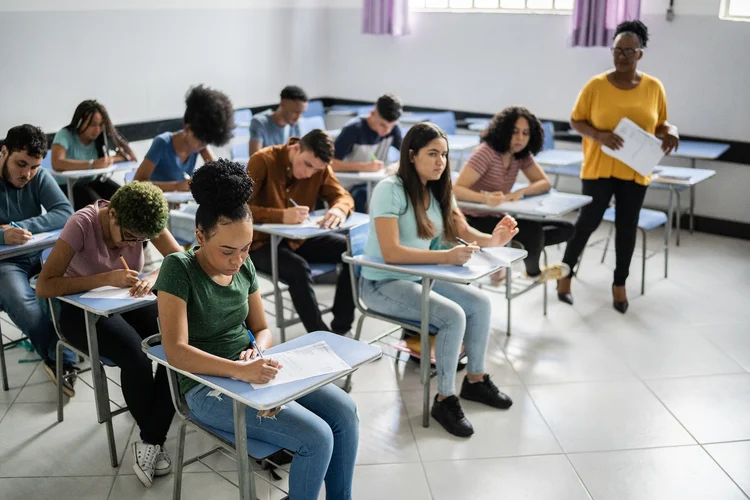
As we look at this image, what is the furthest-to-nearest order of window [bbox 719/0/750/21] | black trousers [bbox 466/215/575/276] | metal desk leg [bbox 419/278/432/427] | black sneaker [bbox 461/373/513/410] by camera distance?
window [bbox 719/0/750/21] < black trousers [bbox 466/215/575/276] < black sneaker [bbox 461/373/513/410] < metal desk leg [bbox 419/278/432/427]

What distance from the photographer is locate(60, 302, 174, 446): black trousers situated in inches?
102

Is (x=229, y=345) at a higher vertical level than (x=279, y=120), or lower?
lower

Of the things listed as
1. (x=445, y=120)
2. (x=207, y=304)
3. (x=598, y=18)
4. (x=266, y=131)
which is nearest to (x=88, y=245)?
(x=207, y=304)

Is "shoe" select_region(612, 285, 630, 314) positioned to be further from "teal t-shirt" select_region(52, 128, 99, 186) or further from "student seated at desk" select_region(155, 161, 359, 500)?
"teal t-shirt" select_region(52, 128, 99, 186)

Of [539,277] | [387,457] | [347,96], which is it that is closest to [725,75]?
[539,277]

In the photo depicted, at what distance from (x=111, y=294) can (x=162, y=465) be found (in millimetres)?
632

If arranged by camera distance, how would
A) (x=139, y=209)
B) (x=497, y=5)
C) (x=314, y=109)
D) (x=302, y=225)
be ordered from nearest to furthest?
(x=139, y=209)
(x=302, y=225)
(x=497, y=5)
(x=314, y=109)

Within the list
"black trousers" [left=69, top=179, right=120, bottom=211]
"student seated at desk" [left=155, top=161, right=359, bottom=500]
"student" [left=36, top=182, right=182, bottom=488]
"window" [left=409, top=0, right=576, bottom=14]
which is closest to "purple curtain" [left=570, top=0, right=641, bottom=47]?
"window" [left=409, top=0, right=576, bottom=14]

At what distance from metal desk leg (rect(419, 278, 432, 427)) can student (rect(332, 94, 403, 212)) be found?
1.92 metres

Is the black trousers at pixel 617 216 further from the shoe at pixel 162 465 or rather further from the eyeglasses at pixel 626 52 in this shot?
the shoe at pixel 162 465

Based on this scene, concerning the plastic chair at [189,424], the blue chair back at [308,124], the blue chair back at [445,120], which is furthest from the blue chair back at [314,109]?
the plastic chair at [189,424]

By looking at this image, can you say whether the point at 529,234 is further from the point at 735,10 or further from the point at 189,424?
the point at 735,10

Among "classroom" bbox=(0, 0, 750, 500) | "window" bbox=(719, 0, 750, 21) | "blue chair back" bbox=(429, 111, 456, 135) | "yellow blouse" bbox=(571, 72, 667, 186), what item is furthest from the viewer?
"blue chair back" bbox=(429, 111, 456, 135)

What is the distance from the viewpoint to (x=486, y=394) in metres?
3.17
